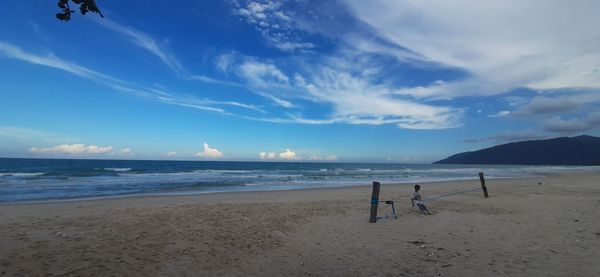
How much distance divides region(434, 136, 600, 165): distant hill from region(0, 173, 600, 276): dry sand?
153309 millimetres

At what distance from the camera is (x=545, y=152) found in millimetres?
149250

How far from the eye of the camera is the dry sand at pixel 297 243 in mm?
5418

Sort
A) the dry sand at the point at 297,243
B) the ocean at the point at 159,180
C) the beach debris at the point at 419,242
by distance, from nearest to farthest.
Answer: the dry sand at the point at 297,243
the beach debris at the point at 419,242
the ocean at the point at 159,180

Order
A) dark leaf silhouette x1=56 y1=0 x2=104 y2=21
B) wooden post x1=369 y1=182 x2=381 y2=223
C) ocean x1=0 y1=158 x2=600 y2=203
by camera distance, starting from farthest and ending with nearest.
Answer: ocean x1=0 y1=158 x2=600 y2=203
wooden post x1=369 y1=182 x2=381 y2=223
dark leaf silhouette x1=56 y1=0 x2=104 y2=21

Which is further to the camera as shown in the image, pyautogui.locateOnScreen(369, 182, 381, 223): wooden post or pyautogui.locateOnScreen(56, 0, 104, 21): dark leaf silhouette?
pyautogui.locateOnScreen(369, 182, 381, 223): wooden post

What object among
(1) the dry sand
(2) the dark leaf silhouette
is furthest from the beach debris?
(2) the dark leaf silhouette

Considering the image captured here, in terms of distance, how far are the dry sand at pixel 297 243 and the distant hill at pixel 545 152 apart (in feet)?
503

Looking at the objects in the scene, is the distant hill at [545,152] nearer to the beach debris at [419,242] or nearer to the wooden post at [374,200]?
the wooden post at [374,200]

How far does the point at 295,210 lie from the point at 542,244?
692 cm

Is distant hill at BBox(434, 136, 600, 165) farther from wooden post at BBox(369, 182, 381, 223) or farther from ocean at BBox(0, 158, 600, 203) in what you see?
wooden post at BBox(369, 182, 381, 223)

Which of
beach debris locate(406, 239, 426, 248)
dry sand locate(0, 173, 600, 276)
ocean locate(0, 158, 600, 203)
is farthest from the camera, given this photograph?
ocean locate(0, 158, 600, 203)

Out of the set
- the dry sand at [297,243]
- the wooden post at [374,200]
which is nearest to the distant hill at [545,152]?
the dry sand at [297,243]

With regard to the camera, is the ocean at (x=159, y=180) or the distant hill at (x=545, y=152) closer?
the ocean at (x=159, y=180)

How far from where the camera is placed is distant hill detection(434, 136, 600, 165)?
440ft
